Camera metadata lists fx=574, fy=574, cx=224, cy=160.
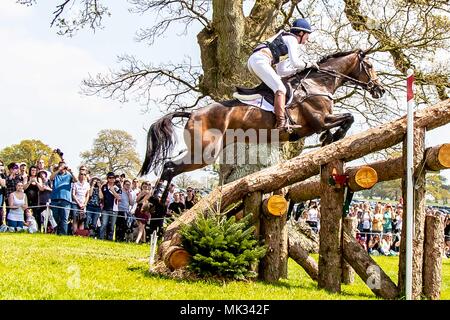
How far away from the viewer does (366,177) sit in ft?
20.0

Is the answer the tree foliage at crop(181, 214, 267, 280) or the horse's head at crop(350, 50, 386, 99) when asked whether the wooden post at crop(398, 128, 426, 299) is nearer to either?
the tree foliage at crop(181, 214, 267, 280)

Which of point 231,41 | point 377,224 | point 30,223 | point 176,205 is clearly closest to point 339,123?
point 176,205

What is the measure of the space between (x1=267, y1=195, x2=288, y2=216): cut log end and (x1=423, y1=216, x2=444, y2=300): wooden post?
1.58 meters

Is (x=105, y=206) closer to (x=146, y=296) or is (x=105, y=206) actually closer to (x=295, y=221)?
(x=295, y=221)

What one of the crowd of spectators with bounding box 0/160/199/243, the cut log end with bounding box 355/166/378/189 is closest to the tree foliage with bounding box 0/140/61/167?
the crowd of spectators with bounding box 0/160/199/243

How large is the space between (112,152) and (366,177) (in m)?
39.4

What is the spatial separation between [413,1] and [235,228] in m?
8.65

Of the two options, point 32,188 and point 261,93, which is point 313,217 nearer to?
point 32,188

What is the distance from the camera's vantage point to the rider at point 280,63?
752cm

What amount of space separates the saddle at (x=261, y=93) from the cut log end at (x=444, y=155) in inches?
97.1

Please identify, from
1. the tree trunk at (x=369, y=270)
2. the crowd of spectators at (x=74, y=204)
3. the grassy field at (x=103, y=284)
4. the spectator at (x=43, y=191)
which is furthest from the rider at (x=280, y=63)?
the spectator at (x=43, y=191)

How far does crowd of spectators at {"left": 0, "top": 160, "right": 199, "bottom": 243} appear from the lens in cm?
1171

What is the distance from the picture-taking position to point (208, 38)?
45.9ft

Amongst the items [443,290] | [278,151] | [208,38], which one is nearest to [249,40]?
[208,38]
